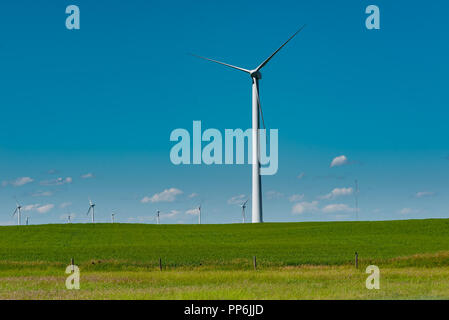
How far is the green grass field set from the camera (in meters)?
27.9

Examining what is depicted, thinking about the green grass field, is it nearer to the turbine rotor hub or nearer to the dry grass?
the dry grass

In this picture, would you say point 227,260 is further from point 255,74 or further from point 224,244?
point 255,74

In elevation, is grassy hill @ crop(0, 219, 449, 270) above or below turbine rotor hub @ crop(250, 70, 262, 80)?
below

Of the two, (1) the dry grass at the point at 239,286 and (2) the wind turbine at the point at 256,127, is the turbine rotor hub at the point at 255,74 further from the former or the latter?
(1) the dry grass at the point at 239,286

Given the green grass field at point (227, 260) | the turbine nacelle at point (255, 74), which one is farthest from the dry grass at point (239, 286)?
the turbine nacelle at point (255, 74)

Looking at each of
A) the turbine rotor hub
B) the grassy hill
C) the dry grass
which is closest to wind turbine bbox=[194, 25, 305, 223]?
the turbine rotor hub

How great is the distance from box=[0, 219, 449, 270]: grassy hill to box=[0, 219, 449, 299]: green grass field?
121 mm

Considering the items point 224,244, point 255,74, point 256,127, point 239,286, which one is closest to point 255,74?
point 255,74
